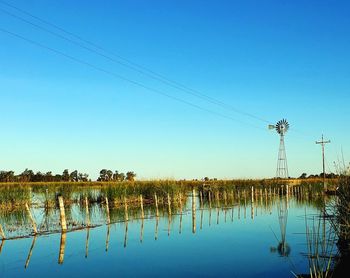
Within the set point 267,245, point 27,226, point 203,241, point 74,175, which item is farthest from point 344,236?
point 74,175

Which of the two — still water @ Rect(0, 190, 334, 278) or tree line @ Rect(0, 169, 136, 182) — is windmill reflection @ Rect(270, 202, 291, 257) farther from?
tree line @ Rect(0, 169, 136, 182)

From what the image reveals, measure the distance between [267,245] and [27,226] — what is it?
14.7 metres

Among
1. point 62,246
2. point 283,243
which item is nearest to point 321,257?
point 283,243

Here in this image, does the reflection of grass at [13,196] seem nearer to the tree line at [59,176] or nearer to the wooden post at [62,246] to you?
the wooden post at [62,246]

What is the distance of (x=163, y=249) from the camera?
20.2m

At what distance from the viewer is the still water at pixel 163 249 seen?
1595 centimetres

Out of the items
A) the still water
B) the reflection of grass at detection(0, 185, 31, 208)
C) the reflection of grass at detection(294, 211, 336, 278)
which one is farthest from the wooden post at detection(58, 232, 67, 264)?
the reflection of grass at detection(0, 185, 31, 208)

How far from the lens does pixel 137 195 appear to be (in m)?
42.8

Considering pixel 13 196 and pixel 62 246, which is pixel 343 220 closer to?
pixel 62 246

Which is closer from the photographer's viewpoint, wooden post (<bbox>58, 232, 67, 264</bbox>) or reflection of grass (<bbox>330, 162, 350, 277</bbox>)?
reflection of grass (<bbox>330, 162, 350, 277</bbox>)

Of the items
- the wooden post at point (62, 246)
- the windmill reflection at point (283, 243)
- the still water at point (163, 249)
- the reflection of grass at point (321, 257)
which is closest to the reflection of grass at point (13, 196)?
the still water at point (163, 249)

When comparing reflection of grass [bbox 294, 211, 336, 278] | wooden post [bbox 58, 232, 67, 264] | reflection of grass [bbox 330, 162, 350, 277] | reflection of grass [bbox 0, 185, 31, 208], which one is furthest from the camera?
reflection of grass [bbox 0, 185, 31, 208]

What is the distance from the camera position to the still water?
16.0 meters

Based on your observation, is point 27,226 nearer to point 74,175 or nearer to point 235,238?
point 235,238
